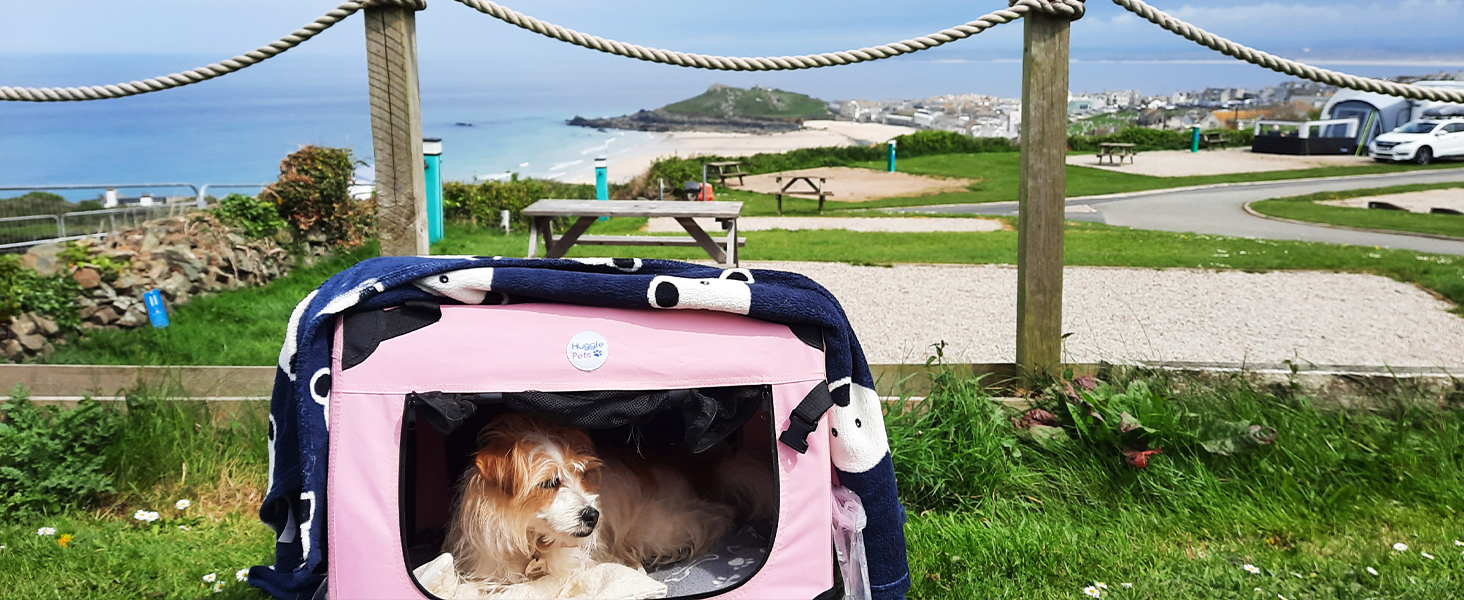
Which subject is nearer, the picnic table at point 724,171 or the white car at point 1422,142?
the picnic table at point 724,171

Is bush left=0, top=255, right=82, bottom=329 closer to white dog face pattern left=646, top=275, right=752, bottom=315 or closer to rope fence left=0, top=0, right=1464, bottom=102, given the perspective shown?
rope fence left=0, top=0, right=1464, bottom=102

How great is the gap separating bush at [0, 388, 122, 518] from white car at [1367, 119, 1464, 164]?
40.3m

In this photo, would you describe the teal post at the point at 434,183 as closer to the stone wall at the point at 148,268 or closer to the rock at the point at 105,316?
the stone wall at the point at 148,268

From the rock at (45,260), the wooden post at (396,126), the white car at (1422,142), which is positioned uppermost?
the white car at (1422,142)

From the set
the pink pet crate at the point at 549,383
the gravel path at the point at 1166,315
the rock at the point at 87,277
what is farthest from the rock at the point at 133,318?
the pink pet crate at the point at 549,383

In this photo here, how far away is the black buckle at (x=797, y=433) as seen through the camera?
2.00 m

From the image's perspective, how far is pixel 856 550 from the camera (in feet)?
7.09

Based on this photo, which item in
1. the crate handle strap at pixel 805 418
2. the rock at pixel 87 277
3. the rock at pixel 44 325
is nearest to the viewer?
the crate handle strap at pixel 805 418

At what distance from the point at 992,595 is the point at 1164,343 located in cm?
473

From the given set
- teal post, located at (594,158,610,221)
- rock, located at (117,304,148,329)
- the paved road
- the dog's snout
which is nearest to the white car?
the paved road

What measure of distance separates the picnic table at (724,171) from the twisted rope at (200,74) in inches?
1048

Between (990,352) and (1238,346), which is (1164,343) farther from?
(990,352)

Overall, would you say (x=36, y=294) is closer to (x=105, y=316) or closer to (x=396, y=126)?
(x=105, y=316)

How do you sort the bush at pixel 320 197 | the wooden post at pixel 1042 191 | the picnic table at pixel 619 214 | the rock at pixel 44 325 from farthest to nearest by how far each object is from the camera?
the bush at pixel 320 197 < the picnic table at pixel 619 214 < the rock at pixel 44 325 < the wooden post at pixel 1042 191
